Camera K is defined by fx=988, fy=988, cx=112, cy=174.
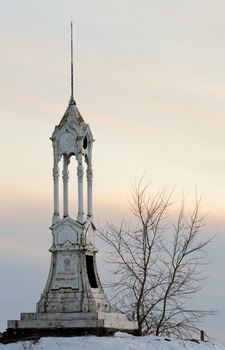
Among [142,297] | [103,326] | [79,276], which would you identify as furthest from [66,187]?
[142,297]

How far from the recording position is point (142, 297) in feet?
87.4

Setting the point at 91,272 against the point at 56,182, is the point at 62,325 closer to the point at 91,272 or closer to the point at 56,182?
the point at 91,272

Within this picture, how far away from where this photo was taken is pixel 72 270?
21891 mm

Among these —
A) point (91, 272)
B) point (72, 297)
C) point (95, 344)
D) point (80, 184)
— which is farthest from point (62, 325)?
point (80, 184)

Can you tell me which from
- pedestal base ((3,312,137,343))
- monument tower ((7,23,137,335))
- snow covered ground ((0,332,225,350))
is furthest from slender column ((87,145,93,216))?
snow covered ground ((0,332,225,350))

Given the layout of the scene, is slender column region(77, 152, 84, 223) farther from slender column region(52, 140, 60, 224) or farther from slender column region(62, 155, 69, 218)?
slender column region(52, 140, 60, 224)

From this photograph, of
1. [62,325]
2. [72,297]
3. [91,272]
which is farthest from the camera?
[91,272]

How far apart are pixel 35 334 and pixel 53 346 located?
6.27 ft

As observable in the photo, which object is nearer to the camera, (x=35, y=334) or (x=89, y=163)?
(x=35, y=334)

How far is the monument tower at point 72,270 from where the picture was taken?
21266 mm

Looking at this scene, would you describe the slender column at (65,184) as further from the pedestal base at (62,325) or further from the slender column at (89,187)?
the pedestal base at (62,325)

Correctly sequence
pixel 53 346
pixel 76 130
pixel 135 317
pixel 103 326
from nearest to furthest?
pixel 53 346 < pixel 103 326 < pixel 76 130 < pixel 135 317

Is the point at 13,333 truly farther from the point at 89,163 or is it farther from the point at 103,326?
the point at 89,163

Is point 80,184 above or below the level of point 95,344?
above
